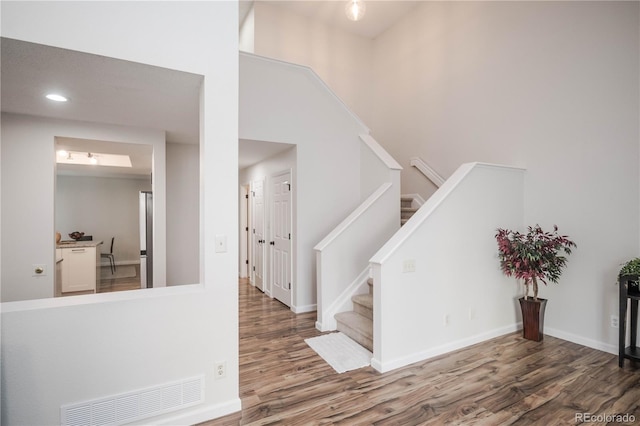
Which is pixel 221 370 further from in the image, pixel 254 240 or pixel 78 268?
pixel 78 268

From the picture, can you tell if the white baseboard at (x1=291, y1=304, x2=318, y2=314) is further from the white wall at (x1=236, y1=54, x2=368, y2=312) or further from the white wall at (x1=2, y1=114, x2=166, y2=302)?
the white wall at (x1=2, y1=114, x2=166, y2=302)

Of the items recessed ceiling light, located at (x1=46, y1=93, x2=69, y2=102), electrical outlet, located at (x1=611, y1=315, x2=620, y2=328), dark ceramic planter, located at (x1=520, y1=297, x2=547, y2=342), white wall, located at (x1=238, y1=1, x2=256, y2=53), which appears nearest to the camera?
recessed ceiling light, located at (x1=46, y1=93, x2=69, y2=102)

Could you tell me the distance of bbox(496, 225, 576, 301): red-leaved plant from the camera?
3322 mm

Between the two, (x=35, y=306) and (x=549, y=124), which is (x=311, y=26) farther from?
(x=35, y=306)

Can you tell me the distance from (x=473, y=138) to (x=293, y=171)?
2.78 meters

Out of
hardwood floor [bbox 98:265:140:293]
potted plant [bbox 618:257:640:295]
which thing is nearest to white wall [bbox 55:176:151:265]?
hardwood floor [bbox 98:265:140:293]

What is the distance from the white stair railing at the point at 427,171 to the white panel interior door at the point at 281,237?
246 centimetres

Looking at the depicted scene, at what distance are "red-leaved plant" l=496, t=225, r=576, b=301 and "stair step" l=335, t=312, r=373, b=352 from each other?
1.72 meters

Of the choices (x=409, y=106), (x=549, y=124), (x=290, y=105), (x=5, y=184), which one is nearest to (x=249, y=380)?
(x=5, y=184)

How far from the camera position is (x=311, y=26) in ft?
20.9

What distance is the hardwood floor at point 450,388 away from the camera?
215 cm

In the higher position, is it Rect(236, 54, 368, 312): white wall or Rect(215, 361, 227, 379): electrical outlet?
Result: Rect(236, 54, 368, 312): white wall

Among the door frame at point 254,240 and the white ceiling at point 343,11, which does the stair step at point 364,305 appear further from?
the white ceiling at point 343,11

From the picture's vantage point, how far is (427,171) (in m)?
5.36
